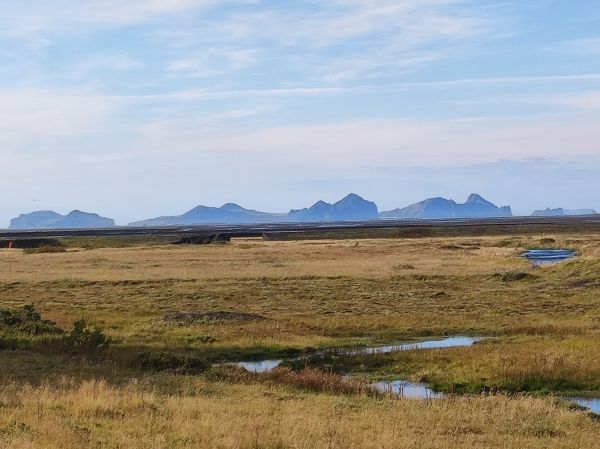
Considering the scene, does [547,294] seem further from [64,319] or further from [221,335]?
[64,319]

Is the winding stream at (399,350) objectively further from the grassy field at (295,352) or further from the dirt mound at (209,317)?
the dirt mound at (209,317)

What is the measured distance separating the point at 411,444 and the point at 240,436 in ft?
9.47

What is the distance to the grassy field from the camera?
1348 cm

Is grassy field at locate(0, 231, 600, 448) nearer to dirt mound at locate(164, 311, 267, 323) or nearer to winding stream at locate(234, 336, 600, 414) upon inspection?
dirt mound at locate(164, 311, 267, 323)

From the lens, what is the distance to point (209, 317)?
34688 millimetres

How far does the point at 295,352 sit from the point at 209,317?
26.9 ft

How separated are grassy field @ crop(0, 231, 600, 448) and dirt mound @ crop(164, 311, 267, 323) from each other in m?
0.13

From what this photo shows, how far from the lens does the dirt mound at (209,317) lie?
112 ft

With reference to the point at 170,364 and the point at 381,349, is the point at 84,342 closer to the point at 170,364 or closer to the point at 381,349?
the point at 170,364

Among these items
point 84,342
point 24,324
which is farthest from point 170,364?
point 24,324

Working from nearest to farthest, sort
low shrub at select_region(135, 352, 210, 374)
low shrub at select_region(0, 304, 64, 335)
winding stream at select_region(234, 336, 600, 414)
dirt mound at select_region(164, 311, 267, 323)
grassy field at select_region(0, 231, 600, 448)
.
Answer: grassy field at select_region(0, 231, 600, 448), winding stream at select_region(234, 336, 600, 414), low shrub at select_region(135, 352, 210, 374), low shrub at select_region(0, 304, 64, 335), dirt mound at select_region(164, 311, 267, 323)

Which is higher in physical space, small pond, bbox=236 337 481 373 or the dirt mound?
the dirt mound

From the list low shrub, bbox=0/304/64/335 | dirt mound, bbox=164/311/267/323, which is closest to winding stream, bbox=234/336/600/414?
dirt mound, bbox=164/311/267/323

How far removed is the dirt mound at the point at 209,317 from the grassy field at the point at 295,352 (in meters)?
0.13
